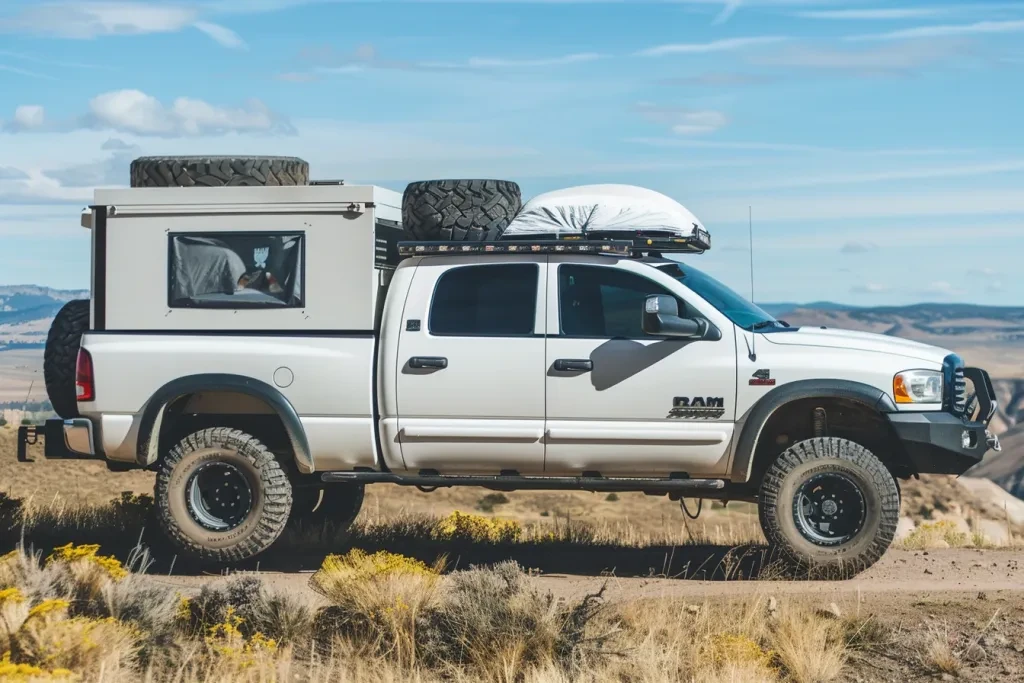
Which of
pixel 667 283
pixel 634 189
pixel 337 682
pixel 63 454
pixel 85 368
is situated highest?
pixel 634 189

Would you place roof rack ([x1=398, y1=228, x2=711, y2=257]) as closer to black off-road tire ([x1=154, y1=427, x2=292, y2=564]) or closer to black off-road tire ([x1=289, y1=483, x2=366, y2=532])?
black off-road tire ([x1=154, y1=427, x2=292, y2=564])

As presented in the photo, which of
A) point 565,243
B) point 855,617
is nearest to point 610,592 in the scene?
point 855,617

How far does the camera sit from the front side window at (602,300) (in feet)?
31.6

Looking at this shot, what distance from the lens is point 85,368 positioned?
1003 centimetres

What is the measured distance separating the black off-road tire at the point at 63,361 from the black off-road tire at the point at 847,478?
5199 millimetres

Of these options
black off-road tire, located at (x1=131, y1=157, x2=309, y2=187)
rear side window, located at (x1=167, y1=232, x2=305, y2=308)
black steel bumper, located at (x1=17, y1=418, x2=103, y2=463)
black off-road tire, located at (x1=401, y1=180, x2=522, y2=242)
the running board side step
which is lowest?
the running board side step

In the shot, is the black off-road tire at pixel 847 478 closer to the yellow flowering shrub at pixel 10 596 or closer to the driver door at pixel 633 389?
the driver door at pixel 633 389

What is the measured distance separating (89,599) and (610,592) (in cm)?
335

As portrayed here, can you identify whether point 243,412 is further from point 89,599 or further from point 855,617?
point 855,617

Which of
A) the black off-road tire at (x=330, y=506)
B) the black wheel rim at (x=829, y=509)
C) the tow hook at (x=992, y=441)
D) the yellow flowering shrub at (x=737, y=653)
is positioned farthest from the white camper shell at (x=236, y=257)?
the tow hook at (x=992, y=441)

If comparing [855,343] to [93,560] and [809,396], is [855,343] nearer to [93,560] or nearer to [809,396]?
[809,396]

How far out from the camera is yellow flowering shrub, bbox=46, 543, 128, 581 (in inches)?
335

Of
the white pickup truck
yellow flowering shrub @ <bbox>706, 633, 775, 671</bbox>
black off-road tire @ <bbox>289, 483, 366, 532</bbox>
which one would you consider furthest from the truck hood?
black off-road tire @ <bbox>289, 483, 366, 532</bbox>

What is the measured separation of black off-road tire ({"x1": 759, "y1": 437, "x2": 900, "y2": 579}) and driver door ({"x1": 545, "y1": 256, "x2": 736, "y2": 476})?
44 cm
